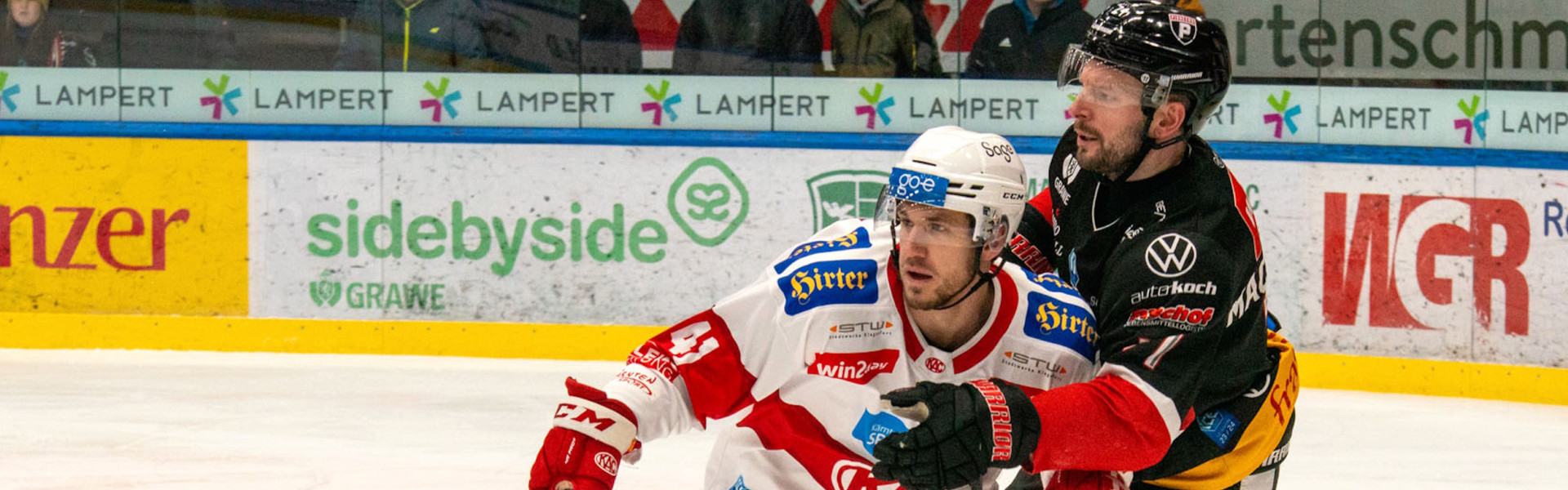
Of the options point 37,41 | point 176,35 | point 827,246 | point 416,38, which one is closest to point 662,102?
point 416,38

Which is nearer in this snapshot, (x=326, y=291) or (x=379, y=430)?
(x=379, y=430)

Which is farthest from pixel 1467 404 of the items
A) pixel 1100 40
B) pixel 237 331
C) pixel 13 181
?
pixel 13 181

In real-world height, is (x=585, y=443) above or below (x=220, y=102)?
below

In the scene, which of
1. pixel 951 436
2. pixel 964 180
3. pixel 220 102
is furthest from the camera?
pixel 220 102

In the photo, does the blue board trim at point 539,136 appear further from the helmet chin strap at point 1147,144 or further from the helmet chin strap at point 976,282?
the helmet chin strap at point 976,282

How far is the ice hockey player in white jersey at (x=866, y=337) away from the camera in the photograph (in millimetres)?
2482

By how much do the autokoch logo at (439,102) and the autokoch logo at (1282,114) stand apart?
3.09m

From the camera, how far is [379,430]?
5520 mm

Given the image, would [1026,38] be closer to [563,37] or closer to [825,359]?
[563,37]

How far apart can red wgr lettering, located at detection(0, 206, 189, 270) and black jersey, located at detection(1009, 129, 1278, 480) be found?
510cm

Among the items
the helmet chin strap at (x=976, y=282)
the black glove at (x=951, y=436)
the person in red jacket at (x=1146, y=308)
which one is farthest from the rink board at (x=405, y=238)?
the black glove at (x=951, y=436)

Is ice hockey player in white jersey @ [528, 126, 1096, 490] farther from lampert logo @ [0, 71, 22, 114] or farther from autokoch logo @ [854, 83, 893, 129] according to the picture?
lampert logo @ [0, 71, 22, 114]

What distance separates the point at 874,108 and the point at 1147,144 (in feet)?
14.7

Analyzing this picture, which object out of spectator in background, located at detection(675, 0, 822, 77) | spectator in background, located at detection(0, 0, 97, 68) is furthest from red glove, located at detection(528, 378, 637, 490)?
spectator in background, located at detection(0, 0, 97, 68)
